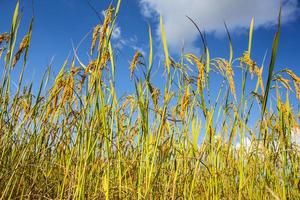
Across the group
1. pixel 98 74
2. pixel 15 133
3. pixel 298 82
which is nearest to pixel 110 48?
pixel 98 74

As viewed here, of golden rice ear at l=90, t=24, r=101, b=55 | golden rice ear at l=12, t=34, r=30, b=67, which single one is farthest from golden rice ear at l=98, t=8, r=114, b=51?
golden rice ear at l=12, t=34, r=30, b=67

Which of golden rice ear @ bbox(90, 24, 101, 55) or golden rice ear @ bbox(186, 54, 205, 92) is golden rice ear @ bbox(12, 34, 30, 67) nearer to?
golden rice ear @ bbox(90, 24, 101, 55)

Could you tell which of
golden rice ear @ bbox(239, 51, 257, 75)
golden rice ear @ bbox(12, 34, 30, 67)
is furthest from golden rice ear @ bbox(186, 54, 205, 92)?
golden rice ear @ bbox(12, 34, 30, 67)

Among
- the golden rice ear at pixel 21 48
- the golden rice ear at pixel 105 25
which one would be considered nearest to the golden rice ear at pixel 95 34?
the golden rice ear at pixel 105 25

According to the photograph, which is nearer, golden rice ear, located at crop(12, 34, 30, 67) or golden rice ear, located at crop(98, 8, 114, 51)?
golden rice ear, located at crop(98, 8, 114, 51)

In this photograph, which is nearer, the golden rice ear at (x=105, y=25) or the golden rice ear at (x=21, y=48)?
the golden rice ear at (x=105, y=25)

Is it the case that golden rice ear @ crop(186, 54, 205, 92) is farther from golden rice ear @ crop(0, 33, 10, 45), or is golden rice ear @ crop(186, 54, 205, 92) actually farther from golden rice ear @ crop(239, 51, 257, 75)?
golden rice ear @ crop(0, 33, 10, 45)

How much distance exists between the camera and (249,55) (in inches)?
82.7

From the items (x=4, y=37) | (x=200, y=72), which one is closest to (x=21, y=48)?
(x=4, y=37)

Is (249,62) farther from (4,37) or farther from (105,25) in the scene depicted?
(4,37)

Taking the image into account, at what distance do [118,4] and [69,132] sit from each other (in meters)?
0.97

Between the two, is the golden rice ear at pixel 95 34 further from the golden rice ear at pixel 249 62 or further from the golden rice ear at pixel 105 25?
the golden rice ear at pixel 249 62

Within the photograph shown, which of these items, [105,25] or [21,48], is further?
[21,48]

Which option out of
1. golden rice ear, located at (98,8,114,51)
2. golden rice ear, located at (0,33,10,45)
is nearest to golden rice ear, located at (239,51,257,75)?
golden rice ear, located at (98,8,114,51)
